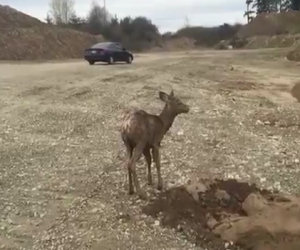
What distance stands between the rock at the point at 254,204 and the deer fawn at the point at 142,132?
131 centimetres

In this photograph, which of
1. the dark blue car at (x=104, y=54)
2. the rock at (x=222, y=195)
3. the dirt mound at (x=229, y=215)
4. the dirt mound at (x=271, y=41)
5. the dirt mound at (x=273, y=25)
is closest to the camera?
the dirt mound at (x=229, y=215)

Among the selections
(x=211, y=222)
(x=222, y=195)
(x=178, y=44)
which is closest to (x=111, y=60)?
(x=222, y=195)

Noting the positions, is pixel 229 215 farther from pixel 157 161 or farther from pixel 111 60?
pixel 111 60

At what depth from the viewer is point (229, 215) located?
7309mm

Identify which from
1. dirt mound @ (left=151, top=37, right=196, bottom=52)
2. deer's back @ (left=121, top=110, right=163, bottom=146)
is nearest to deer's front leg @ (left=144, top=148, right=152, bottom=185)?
deer's back @ (left=121, top=110, right=163, bottom=146)

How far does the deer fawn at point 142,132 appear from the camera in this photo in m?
7.91

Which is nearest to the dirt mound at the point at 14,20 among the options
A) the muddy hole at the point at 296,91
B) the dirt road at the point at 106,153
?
the dirt road at the point at 106,153

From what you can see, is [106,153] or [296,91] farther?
[296,91]

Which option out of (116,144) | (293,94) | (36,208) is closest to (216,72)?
(293,94)

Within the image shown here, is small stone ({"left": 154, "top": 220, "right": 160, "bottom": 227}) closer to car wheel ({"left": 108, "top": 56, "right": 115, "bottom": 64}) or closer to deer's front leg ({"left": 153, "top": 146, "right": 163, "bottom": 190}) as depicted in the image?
deer's front leg ({"left": 153, "top": 146, "right": 163, "bottom": 190})

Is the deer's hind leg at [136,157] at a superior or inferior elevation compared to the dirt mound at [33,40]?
superior

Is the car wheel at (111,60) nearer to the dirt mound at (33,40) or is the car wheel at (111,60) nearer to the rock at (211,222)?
the dirt mound at (33,40)

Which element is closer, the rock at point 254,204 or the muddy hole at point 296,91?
the rock at point 254,204

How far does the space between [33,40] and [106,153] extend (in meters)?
39.4
